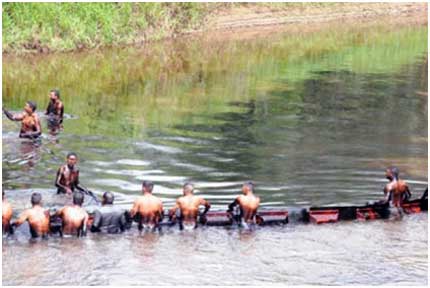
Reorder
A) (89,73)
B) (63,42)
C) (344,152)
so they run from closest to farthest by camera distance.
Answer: (344,152) < (89,73) < (63,42)

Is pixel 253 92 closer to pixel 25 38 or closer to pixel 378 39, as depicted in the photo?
pixel 25 38

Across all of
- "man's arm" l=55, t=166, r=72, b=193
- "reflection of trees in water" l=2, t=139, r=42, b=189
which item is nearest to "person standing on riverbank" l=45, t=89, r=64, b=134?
"reflection of trees in water" l=2, t=139, r=42, b=189

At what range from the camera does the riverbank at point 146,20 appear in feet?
127

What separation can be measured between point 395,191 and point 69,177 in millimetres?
6229

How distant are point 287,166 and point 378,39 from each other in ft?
93.4

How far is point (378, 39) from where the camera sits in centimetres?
5112

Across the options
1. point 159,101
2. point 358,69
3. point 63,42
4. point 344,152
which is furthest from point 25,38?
point 344,152

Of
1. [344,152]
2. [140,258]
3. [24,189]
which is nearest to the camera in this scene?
[140,258]

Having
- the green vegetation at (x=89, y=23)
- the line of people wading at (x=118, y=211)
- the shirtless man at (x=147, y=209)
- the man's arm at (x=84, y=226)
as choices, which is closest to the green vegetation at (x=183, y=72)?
the green vegetation at (x=89, y=23)

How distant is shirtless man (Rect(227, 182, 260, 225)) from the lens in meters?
18.6

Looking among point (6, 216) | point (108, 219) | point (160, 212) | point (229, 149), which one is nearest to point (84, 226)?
point (108, 219)

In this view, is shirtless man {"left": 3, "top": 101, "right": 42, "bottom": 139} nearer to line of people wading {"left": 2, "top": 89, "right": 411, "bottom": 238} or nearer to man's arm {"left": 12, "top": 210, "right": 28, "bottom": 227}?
line of people wading {"left": 2, "top": 89, "right": 411, "bottom": 238}

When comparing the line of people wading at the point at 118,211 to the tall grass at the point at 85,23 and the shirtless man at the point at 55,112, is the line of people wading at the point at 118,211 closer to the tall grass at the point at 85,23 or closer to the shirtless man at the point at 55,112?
the shirtless man at the point at 55,112

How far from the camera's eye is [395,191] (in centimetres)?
2003
